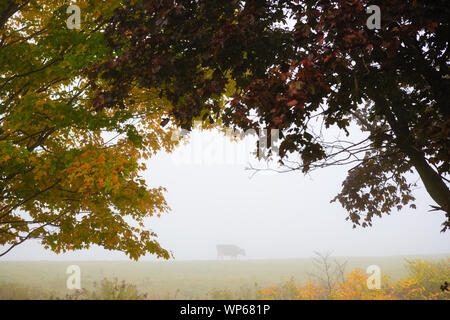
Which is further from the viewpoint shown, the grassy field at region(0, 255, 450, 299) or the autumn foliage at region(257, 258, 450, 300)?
the grassy field at region(0, 255, 450, 299)

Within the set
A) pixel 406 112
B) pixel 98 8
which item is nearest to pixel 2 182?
pixel 98 8

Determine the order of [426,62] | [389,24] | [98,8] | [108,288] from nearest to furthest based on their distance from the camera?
1. [389,24]
2. [426,62]
3. [98,8]
4. [108,288]

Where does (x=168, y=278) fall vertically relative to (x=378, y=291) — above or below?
below

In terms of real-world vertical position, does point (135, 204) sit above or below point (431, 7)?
below

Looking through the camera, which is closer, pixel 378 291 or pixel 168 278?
pixel 378 291

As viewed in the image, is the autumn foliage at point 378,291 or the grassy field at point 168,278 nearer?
the autumn foliage at point 378,291

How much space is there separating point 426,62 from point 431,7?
2.84 ft

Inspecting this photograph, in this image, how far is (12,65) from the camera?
187 inches

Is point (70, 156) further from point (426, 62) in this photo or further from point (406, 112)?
point (406, 112)

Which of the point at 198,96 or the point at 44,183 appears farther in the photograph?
the point at 44,183

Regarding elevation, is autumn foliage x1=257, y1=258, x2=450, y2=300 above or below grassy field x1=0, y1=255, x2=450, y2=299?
above

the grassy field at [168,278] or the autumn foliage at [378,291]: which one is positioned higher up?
the autumn foliage at [378,291]

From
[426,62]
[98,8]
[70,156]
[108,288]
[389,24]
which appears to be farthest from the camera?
[108,288]
